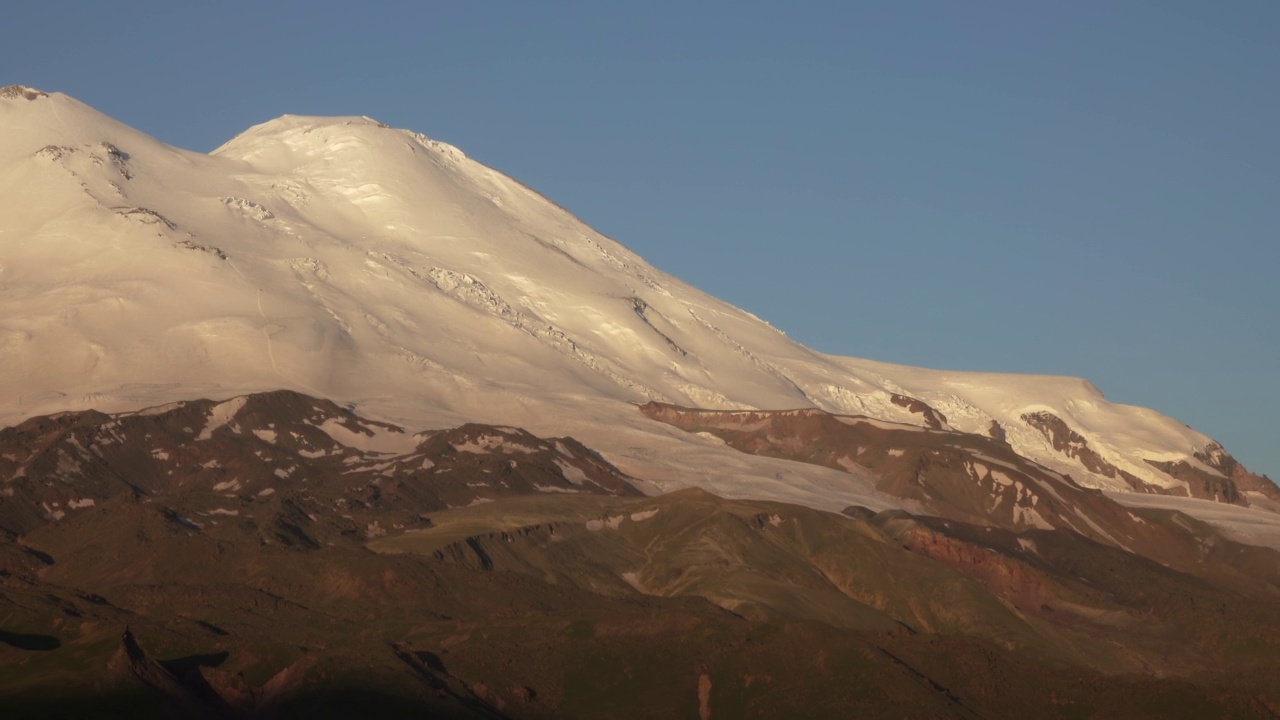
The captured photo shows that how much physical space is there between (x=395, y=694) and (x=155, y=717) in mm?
13503

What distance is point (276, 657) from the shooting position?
10938cm

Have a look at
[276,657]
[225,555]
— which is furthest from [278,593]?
[276,657]

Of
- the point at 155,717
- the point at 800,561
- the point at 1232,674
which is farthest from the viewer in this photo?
the point at 800,561

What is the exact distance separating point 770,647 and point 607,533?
5398 cm

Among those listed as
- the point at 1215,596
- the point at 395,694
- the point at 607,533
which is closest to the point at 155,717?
the point at 395,694

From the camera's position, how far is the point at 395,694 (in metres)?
104

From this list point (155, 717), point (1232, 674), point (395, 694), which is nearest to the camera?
point (155, 717)

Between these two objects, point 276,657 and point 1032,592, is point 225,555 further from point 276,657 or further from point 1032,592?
point 1032,592

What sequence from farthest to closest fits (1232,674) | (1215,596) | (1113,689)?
(1215,596) → (1232,674) → (1113,689)

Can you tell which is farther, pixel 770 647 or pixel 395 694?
pixel 770 647

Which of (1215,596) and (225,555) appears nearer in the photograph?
(225,555)

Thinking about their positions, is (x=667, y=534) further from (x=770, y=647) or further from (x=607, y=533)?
(x=770, y=647)

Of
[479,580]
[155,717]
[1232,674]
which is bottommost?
[155,717]

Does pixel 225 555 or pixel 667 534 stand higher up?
pixel 667 534
